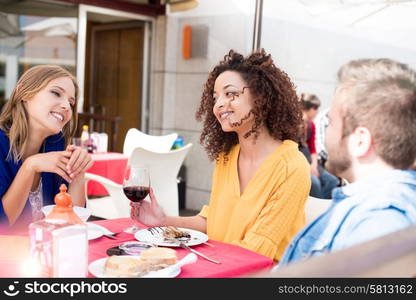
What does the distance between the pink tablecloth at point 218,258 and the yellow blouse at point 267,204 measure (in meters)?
0.14

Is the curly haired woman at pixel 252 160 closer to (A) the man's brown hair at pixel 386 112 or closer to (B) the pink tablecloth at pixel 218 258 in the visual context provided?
(B) the pink tablecloth at pixel 218 258

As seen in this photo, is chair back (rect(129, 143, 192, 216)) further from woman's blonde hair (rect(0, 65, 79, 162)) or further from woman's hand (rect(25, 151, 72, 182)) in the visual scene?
woman's hand (rect(25, 151, 72, 182))

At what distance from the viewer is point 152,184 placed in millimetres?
3695

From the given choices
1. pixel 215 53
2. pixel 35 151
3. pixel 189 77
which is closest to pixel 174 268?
pixel 35 151

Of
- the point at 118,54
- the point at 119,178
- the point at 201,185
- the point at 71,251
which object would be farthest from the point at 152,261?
the point at 118,54

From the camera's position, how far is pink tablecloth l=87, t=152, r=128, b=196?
12.8 ft

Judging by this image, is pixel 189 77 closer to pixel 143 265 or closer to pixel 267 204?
pixel 267 204

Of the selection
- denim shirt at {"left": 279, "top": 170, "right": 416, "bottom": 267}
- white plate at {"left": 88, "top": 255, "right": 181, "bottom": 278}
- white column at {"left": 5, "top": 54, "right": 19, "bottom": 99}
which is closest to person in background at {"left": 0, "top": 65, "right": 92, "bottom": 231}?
white plate at {"left": 88, "top": 255, "right": 181, "bottom": 278}

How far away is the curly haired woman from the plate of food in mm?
472

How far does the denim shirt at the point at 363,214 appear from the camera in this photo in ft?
2.89

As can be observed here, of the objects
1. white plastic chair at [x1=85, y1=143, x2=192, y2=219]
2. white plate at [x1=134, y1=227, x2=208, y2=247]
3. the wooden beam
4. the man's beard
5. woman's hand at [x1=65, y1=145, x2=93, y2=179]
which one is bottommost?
white plastic chair at [x1=85, y1=143, x2=192, y2=219]

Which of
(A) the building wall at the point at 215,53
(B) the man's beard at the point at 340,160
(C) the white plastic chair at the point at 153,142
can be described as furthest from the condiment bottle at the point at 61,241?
(C) the white plastic chair at the point at 153,142

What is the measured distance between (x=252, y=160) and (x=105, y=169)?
2.33m

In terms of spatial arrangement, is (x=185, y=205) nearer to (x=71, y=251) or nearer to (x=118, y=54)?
(x=118, y=54)
